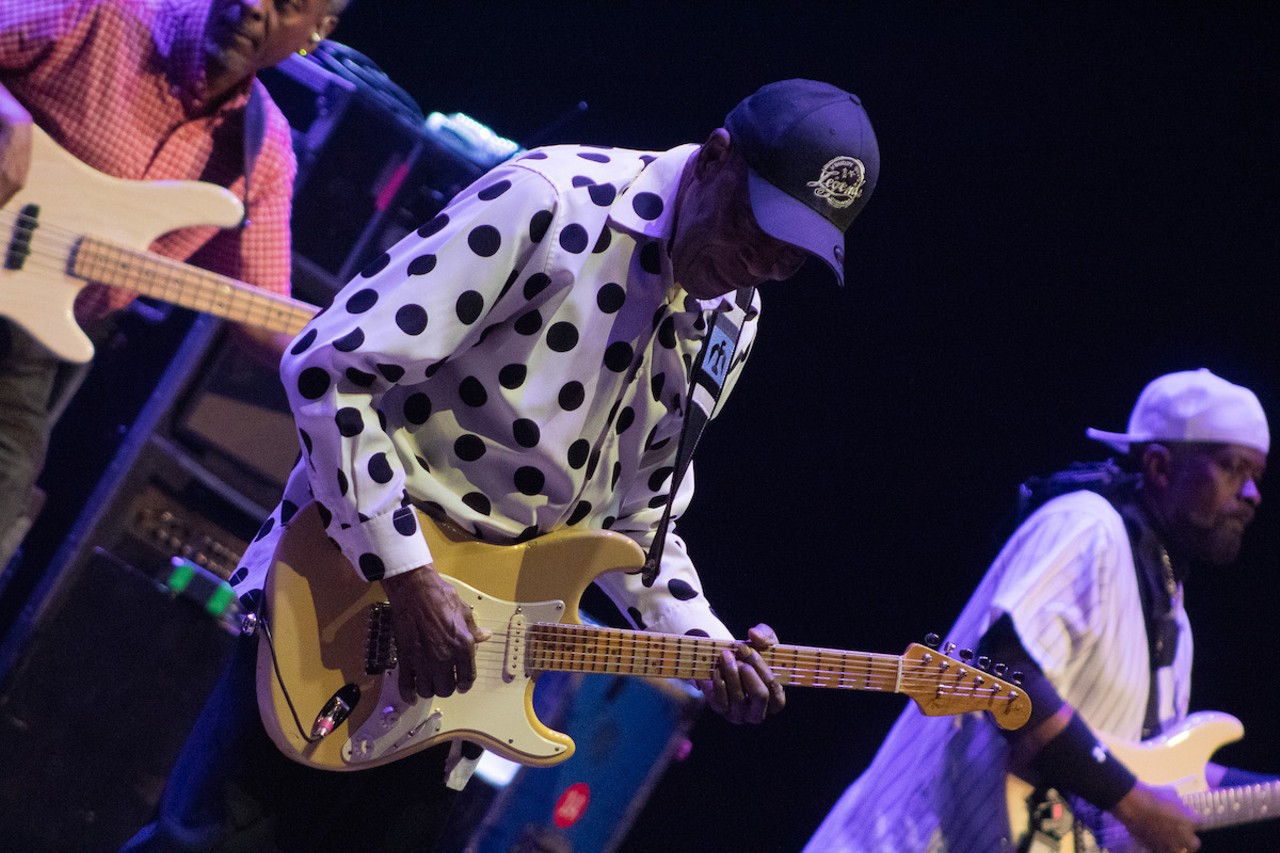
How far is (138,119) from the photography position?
10.9 feet

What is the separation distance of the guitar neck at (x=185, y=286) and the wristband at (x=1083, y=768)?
92.2 inches

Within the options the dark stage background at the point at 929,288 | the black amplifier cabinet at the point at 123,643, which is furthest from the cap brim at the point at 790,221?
the dark stage background at the point at 929,288

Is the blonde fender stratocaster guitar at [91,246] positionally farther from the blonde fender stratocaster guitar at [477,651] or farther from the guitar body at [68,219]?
the blonde fender stratocaster guitar at [477,651]

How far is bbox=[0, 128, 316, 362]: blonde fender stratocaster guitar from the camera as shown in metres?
3.13

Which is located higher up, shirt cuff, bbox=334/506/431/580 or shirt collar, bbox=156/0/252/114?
shirt collar, bbox=156/0/252/114

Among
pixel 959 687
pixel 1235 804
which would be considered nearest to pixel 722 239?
pixel 959 687

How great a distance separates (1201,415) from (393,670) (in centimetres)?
278

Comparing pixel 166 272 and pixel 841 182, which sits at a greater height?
pixel 841 182

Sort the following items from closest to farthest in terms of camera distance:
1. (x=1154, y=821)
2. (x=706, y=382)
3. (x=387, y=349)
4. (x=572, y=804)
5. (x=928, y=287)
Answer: (x=387, y=349) → (x=706, y=382) → (x=1154, y=821) → (x=572, y=804) → (x=928, y=287)

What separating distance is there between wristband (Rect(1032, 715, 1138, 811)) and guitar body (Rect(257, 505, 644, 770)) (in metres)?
1.48

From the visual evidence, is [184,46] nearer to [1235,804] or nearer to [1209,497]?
[1209,497]

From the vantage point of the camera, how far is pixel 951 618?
17.2ft

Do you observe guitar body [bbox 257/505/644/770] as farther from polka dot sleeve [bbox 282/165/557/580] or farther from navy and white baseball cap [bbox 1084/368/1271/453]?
navy and white baseball cap [bbox 1084/368/1271/453]

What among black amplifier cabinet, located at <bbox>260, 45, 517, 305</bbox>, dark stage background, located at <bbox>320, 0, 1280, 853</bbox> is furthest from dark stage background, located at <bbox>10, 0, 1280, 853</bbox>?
black amplifier cabinet, located at <bbox>260, 45, 517, 305</bbox>
